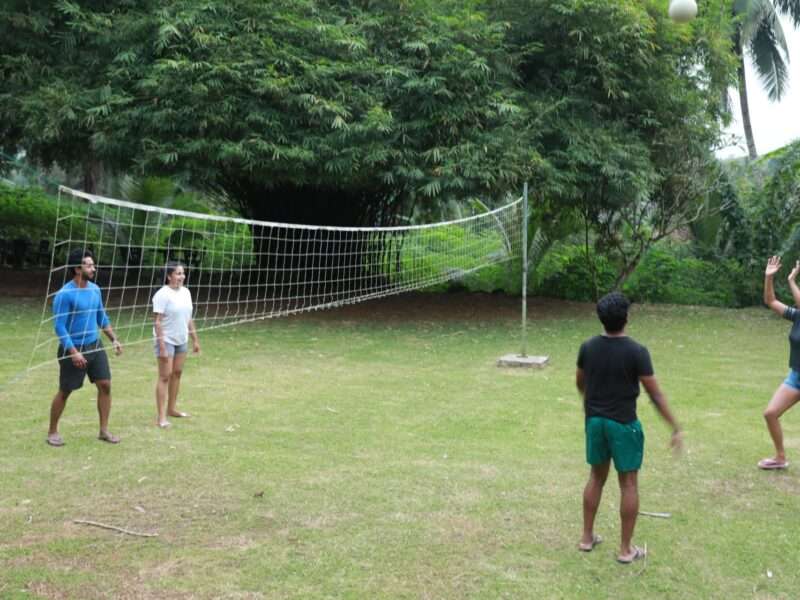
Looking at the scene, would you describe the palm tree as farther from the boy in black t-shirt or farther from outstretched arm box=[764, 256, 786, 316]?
the boy in black t-shirt

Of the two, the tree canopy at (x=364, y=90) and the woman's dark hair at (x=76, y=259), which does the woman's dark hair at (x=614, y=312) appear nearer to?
the woman's dark hair at (x=76, y=259)

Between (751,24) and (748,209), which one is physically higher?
(751,24)

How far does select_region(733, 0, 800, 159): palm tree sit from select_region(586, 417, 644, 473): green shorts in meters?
25.0

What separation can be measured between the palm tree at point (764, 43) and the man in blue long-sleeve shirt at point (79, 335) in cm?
2482

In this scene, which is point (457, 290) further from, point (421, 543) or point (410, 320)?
point (421, 543)

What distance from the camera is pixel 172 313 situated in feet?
20.4

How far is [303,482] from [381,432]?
4.53ft

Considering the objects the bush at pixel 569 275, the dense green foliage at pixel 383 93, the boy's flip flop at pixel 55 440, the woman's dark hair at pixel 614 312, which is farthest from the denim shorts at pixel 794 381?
the bush at pixel 569 275

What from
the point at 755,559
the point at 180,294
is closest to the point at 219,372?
the point at 180,294

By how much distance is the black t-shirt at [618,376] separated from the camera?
12.3 ft

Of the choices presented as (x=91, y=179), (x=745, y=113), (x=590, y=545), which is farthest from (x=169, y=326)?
(x=745, y=113)

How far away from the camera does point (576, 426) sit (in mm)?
6547

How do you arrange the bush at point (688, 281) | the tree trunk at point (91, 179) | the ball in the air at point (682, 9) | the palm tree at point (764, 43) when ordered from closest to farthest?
1. the ball in the air at point (682, 9)
2. the bush at point (688, 281)
3. the tree trunk at point (91, 179)
4. the palm tree at point (764, 43)

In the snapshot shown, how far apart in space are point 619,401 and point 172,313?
3.70m
